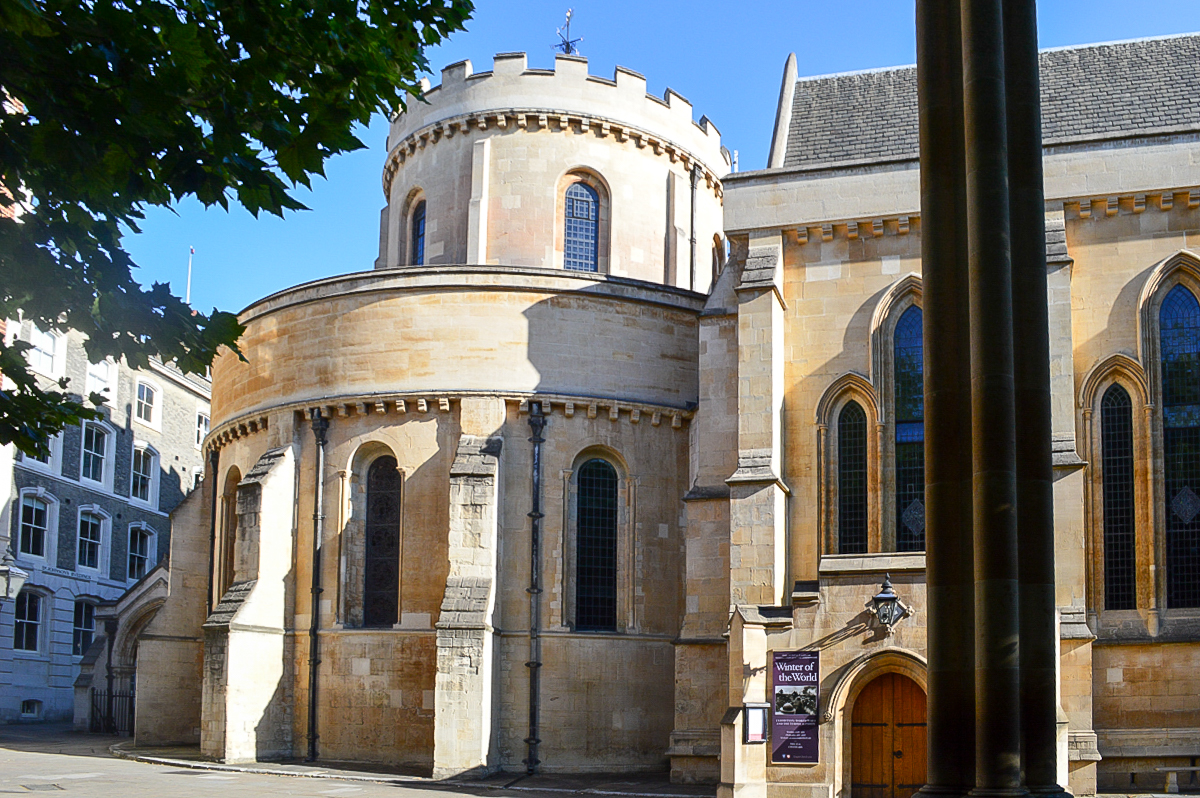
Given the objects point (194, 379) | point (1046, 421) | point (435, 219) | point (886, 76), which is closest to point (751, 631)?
point (1046, 421)

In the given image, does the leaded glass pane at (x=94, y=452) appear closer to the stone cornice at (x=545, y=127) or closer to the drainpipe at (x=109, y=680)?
the drainpipe at (x=109, y=680)

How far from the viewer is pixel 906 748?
71.5ft

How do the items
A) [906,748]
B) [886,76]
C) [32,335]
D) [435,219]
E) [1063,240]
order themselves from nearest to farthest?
1. [906,748]
2. [1063,240]
3. [886,76]
4. [435,219]
5. [32,335]

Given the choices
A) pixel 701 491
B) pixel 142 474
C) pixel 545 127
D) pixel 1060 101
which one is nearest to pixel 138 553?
→ pixel 142 474

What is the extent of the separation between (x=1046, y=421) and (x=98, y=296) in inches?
293

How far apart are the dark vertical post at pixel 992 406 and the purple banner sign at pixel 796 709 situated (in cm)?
1119

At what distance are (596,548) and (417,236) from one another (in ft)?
38.2

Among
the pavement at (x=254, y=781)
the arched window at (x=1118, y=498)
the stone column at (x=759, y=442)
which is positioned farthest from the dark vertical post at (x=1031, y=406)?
the arched window at (x=1118, y=498)

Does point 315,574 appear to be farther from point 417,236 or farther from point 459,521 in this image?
point 417,236

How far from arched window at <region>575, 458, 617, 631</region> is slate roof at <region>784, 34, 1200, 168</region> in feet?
25.5

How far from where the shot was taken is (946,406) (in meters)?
11.5

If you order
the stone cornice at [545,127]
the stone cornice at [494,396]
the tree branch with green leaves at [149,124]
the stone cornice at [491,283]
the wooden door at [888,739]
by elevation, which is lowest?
the wooden door at [888,739]

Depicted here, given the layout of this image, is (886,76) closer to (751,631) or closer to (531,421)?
(531,421)

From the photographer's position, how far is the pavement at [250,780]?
867 inches
